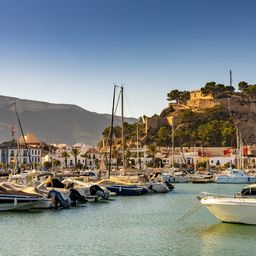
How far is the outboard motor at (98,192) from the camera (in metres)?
48.7

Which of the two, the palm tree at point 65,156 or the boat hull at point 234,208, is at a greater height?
the palm tree at point 65,156

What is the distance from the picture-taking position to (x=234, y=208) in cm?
2872

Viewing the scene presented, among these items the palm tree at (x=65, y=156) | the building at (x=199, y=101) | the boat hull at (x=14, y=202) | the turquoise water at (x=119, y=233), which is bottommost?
the turquoise water at (x=119, y=233)

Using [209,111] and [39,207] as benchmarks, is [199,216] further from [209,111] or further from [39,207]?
[209,111]

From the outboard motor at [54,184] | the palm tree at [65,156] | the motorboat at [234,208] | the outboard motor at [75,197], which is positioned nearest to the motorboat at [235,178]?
the outboard motor at [54,184]

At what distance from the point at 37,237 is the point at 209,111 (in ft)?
450

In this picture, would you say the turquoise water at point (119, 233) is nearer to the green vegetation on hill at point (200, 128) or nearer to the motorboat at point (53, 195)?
the motorboat at point (53, 195)

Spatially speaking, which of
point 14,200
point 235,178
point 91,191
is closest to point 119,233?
point 14,200

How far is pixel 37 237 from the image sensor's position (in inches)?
1118

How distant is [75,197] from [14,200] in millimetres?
7430

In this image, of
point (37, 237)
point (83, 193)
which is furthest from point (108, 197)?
point (37, 237)

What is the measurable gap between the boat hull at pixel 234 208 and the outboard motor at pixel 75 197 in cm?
1616

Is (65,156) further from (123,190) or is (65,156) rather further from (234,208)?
(234,208)

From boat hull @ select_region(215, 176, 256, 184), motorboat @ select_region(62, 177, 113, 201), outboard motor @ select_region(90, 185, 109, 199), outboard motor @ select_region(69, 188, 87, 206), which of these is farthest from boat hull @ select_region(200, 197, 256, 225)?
boat hull @ select_region(215, 176, 256, 184)
